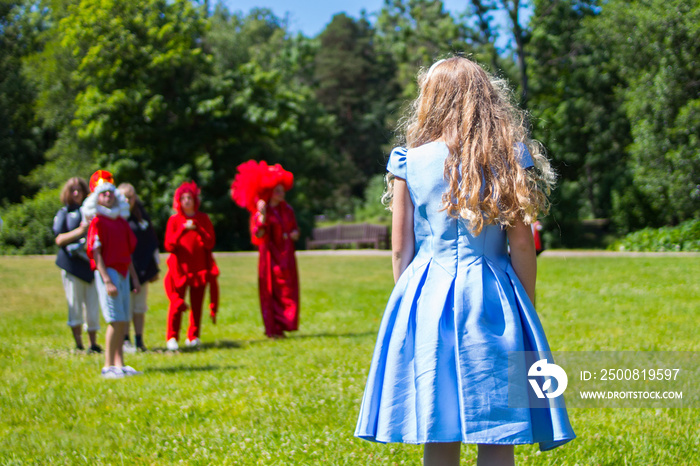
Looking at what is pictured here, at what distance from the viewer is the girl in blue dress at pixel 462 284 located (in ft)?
8.88

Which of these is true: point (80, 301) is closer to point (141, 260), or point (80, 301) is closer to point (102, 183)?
point (141, 260)

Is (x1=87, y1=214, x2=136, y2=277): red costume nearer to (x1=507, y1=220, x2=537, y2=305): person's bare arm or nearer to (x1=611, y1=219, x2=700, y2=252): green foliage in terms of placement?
(x1=507, y1=220, x2=537, y2=305): person's bare arm

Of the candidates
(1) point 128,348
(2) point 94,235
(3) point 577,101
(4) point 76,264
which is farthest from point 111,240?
(3) point 577,101

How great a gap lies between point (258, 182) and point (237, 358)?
258 cm

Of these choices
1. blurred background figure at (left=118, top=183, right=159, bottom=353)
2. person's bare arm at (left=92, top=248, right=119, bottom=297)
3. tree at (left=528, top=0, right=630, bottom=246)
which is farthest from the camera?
tree at (left=528, top=0, right=630, bottom=246)

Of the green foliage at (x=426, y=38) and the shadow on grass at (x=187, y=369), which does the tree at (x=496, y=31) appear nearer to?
the green foliage at (x=426, y=38)

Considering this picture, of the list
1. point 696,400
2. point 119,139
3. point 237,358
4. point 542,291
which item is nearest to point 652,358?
point 696,400

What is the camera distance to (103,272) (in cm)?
651

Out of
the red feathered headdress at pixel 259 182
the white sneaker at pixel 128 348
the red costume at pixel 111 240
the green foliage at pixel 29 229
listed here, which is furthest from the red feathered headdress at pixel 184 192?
the green foliage at pixel 29 229

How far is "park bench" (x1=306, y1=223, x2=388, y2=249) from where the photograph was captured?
28750 mm

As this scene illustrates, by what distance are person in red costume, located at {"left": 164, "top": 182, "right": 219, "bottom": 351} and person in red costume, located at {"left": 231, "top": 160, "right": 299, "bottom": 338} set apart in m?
0.84

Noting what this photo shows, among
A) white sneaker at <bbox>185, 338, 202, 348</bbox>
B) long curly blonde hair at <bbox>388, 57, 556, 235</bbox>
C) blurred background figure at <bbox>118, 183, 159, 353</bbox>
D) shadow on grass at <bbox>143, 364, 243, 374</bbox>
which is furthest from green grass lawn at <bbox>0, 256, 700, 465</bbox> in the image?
long curly blonde hair at <bbox>388, 57, 556, 235</bbox>

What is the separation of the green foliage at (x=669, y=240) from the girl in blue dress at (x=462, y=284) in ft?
61.8

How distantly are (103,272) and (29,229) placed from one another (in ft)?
67.5
